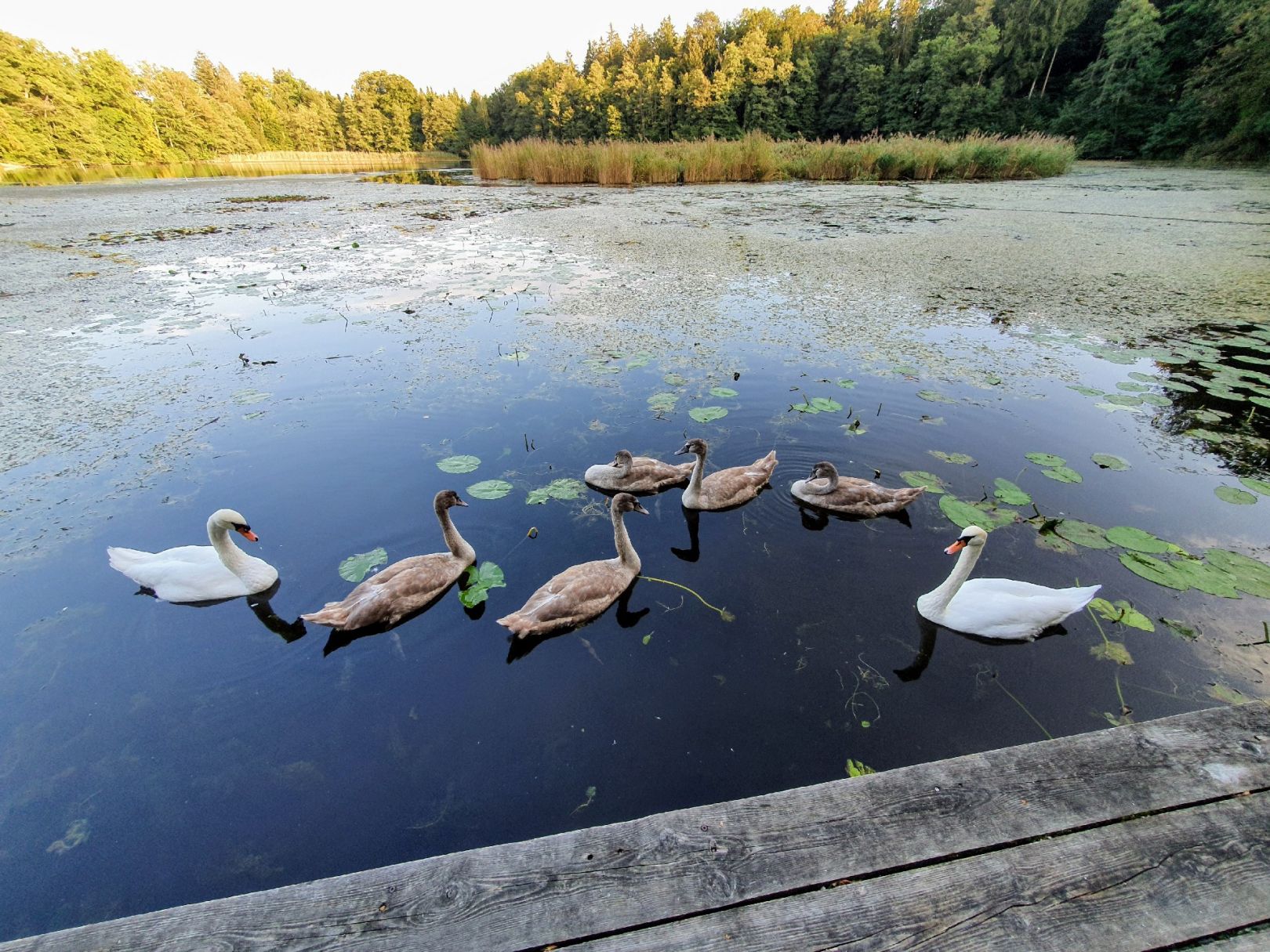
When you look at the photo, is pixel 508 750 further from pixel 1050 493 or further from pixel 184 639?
pixel 1050 493

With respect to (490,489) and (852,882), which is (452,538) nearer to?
(490,489)

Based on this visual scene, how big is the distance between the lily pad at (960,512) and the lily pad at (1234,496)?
187cm

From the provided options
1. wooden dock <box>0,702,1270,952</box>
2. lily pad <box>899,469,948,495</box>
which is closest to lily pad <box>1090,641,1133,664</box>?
wooden dock <box>0,702,1270,952</box>

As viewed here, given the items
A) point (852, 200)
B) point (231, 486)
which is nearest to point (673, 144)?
point (852, 200)

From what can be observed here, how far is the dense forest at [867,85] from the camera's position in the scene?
96.2 ft

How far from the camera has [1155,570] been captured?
132 inches

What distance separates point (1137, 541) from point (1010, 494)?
0.77 metres

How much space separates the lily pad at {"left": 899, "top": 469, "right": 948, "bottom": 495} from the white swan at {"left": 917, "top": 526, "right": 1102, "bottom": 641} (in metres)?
1.20

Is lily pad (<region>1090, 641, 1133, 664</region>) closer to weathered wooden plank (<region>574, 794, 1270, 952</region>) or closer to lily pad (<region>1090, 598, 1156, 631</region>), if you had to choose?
lily pad (<region>1090, 598, 1156, 631</region>)

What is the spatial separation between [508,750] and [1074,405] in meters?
6.13

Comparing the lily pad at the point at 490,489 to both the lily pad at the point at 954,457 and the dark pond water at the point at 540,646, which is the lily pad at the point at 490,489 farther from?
the lily pad at the point at 954,457

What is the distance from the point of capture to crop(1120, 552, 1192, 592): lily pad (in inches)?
128

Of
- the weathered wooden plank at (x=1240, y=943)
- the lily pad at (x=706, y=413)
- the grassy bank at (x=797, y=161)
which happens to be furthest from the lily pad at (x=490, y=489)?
the grassy bank at (x=797, y=161)

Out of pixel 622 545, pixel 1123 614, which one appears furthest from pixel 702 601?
pixel 1123 614
